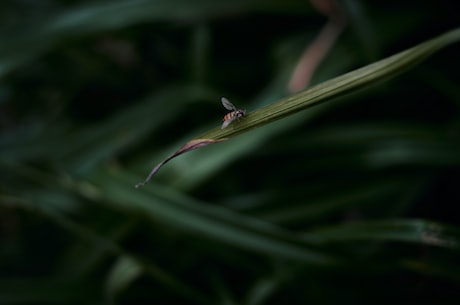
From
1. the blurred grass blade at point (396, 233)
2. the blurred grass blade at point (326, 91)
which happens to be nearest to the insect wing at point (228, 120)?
the blurred grass blade at point (326, 91)

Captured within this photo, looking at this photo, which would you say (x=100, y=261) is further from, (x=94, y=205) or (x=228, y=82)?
(x=228, y=82)

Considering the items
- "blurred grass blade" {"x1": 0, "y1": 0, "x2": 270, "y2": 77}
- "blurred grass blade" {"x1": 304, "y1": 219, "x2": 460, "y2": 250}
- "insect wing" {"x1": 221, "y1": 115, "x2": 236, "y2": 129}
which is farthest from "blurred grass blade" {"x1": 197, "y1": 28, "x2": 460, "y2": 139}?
"blurred grass blade" {"x1": 0, "y1": 0, "x2": 270, "y2": 77}

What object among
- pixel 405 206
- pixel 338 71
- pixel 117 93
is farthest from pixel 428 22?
pixel 117 93

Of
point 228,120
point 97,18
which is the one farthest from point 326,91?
point 97,18

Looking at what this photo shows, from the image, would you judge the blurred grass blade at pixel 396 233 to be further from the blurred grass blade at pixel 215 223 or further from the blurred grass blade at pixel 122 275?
the blurred grass blade at pixel 122 275

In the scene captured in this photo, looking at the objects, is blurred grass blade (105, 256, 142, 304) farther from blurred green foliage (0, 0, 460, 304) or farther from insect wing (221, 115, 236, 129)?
insect wing (221, 115, 236, 129)

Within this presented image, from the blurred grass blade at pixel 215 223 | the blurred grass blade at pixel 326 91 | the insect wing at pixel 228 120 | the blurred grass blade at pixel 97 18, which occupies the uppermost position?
the blurred grass blade at pixel 97 18

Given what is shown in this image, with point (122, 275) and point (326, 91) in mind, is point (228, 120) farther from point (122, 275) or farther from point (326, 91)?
point (122, 275)
